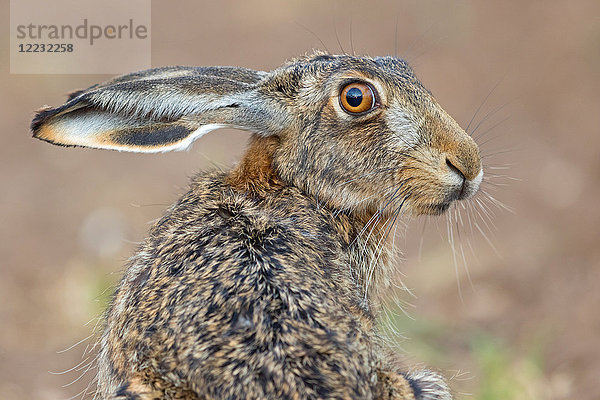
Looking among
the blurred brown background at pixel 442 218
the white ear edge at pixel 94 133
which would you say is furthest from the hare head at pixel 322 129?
the blurred brown background at pixel 442 218

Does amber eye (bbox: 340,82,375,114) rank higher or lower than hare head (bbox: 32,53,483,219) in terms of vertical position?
higher

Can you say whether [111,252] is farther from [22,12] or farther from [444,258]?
[22,12]

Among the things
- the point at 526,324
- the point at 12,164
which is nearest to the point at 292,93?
the point at 526,324

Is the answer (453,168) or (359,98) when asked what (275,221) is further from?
(453,168)

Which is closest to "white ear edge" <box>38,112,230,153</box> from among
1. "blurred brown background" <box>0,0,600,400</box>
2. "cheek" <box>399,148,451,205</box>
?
"blurred brown background" <box>0,0,600,400</box>

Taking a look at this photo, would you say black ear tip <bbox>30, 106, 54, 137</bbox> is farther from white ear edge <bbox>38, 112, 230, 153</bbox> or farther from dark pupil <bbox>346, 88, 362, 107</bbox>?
dark pupil <bbox>346, 88, 362, 107</bbox>

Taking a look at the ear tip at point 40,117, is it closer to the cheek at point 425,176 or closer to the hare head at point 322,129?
the hare head at point 322,129

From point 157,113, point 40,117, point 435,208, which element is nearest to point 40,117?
point 40,117

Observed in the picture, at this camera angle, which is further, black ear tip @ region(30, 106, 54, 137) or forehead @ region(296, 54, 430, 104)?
forehead @ region(296, 54, 430, 104)
